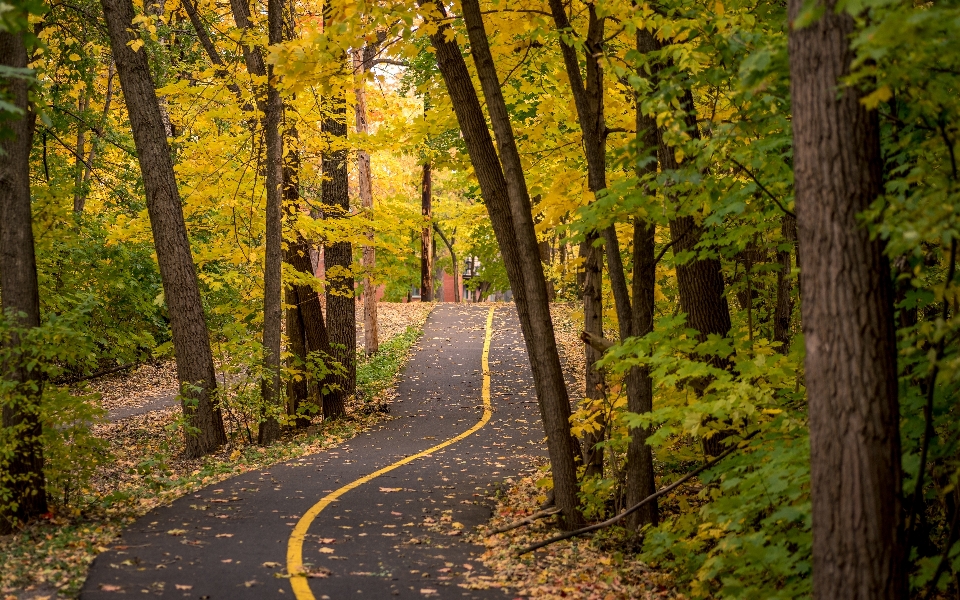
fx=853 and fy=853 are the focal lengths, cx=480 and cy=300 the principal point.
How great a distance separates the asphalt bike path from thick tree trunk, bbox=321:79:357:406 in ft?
6.80

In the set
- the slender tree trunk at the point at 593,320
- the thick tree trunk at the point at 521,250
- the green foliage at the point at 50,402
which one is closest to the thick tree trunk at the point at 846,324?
the thick tree trunk at the point at 521,250

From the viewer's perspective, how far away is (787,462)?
6160 millimetres

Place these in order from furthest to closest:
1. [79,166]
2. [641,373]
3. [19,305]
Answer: [79,166] → [641,373] → [19,305]

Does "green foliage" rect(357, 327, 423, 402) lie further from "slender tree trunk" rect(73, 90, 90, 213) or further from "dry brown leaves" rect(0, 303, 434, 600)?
"slender tree trunk" rect(73, 90, 90, 213)

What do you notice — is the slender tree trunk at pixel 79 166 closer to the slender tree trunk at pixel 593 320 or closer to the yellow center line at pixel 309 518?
the yellow center line at pixel 309 518

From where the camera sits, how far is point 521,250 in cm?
975

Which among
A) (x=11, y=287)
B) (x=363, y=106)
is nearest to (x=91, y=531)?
(x=11, y=287)

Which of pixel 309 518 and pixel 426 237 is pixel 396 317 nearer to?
pixel 426 237

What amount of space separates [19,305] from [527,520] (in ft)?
19.7

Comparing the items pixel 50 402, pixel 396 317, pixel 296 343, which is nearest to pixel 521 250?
pixel 50 402

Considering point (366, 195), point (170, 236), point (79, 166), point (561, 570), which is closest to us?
point (561, 570)

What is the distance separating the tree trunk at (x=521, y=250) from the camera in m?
9.72

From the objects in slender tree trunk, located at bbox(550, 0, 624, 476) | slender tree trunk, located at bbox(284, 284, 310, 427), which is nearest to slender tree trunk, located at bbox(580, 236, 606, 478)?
slender tree trunk, located at bbox(550, 0, 624, 476)

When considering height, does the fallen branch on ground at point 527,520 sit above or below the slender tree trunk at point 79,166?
below
